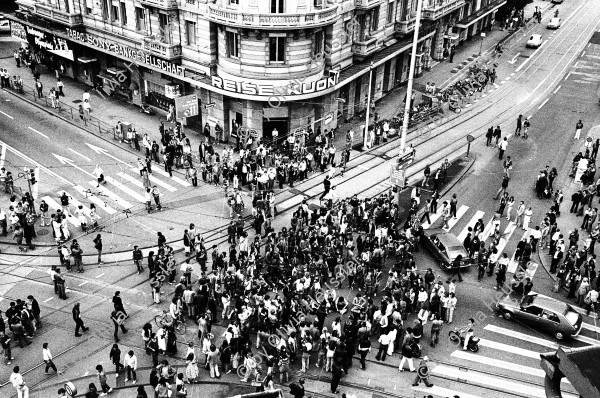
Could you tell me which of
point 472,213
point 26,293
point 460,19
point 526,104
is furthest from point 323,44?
point 460,19

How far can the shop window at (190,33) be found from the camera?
48.4m

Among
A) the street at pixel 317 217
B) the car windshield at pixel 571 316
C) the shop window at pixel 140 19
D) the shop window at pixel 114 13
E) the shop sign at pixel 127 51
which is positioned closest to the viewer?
the street at pixel 317 217

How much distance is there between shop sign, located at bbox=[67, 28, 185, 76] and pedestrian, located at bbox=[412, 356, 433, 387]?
105 feet

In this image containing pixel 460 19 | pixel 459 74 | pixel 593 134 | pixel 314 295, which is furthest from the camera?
pixel 460 19

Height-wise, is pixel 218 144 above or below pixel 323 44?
below

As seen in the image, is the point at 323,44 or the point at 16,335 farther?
the point at 323,44

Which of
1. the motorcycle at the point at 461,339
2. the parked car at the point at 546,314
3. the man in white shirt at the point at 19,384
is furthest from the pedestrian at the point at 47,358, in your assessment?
the parked car at the point at 546,314

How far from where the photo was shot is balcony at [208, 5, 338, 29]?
1673 inches

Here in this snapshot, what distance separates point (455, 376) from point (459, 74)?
46.1 metres

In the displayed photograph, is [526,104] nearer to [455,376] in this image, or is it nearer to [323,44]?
[323,44]

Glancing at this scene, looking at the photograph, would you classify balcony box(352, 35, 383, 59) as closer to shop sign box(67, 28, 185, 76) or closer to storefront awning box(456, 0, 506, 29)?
shop sign box(67, 28, 185, 76)

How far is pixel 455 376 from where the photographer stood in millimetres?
26797

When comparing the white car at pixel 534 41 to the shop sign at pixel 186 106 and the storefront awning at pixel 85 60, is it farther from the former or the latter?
the storefront awning at pixel 85 60

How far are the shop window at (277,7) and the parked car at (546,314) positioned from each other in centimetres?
2516
